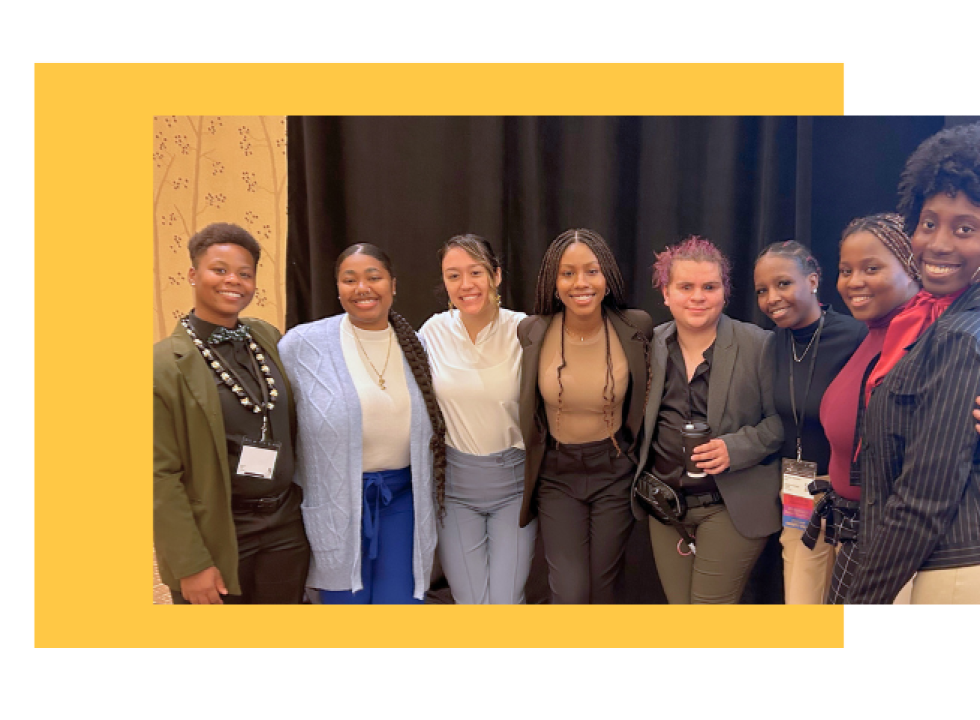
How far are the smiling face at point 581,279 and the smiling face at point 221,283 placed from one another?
1.09m

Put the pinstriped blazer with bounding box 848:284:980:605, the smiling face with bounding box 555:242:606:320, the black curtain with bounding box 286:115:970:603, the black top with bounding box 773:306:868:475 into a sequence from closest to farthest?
the pinstriped blazer with bounding box 848:284:980:605
the black top with bounding box 773:306:868:475
the smiling face with bounding box 555:242:606:320
the black curtain with bounding box 286:115:970:603

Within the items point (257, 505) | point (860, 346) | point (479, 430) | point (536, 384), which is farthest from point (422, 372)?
point (860, 346)

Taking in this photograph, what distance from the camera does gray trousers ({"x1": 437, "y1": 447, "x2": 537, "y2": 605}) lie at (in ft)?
7.75

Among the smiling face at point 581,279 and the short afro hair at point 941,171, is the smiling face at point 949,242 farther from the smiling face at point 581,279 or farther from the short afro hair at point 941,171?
the smiling face at point 581,279

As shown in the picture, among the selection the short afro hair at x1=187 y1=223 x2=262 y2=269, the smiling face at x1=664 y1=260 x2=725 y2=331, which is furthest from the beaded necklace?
the smiling face at x1=664 y1=260 x2=725 y2=331

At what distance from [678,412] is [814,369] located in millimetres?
468

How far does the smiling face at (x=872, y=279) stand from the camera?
199 cm

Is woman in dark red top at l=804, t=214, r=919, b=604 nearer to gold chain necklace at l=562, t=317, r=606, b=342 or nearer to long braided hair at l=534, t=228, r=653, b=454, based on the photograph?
long braided hair at l=534, t=228, r=653, b=454

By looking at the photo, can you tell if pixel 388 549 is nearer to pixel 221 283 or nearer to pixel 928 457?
pixel 221 283

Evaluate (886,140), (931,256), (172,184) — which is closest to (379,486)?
(172,184)

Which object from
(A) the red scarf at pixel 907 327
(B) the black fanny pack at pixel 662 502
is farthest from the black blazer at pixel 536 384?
(A) the red scarf at pixel 907 327

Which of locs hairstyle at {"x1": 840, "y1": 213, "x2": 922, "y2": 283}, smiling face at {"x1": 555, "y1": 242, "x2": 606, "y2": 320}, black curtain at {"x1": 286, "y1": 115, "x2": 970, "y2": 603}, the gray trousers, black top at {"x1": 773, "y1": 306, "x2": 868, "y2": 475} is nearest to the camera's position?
locs hairstyle at {"x1": 840, "y1": 213, "x2": 922, "y2": 283}

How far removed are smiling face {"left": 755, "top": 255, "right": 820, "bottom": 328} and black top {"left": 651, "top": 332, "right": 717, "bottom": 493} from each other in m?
0.26

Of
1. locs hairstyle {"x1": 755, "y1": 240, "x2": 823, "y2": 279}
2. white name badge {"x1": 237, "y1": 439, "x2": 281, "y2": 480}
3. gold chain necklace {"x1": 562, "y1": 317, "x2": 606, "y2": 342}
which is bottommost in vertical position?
white name badge {"x1": 237, "y1": 439, "x2": 281, "y2": 480}
